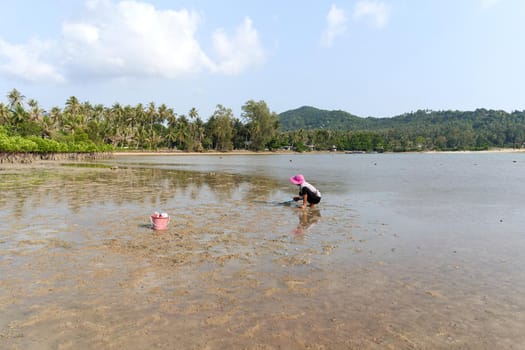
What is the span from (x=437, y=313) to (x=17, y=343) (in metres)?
5.86

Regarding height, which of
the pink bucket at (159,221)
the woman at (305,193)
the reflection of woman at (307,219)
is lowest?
the reflection of woman at (307,219)

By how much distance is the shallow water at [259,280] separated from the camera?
494 cm

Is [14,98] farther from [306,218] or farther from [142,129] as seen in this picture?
[306,218]

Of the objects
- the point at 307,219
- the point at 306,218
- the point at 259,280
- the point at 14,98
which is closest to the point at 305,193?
the point at 306,218

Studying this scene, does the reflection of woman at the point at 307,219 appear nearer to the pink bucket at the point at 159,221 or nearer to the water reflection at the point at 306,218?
the water reflection at the point at 306,218

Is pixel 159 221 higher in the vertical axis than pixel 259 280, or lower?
higher

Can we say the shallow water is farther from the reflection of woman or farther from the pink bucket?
the pink bucket

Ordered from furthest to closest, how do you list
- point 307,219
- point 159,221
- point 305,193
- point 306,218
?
1. point 305,193
2. point 306,218
3. point 307,219
4. point 159,221

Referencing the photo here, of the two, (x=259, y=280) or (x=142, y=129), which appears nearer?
(x=259, y=280)

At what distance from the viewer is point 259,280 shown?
698cm

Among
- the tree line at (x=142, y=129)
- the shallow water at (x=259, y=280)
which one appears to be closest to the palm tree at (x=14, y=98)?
the tree line at (x=142, y=129)

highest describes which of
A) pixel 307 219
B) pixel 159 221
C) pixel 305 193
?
pixel 305 193

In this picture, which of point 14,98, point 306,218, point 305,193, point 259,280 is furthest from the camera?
point 14,98

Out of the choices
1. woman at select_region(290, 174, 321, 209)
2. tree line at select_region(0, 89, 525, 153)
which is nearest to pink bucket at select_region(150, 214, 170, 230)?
woman at select_region(290, 174, 321, 209)
